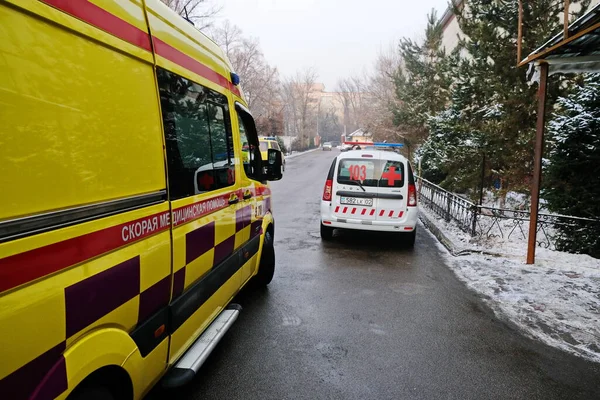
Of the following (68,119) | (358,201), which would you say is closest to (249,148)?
(68,119)

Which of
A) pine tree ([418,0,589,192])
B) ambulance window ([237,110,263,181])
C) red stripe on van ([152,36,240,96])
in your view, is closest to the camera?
red stripe on van ([152,36,240,96])

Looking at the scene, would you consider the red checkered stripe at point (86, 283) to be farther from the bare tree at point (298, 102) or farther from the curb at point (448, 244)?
the bare tree at point (298, 102)

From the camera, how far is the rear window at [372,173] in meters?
6.86

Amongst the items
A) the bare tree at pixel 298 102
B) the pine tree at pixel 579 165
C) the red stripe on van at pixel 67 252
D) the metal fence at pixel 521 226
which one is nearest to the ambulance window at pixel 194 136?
the red stripe on van at pixel 67 252

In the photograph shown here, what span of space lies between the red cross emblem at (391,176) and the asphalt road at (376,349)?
1.82m

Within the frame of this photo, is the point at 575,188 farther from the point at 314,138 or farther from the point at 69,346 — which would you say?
the point at 314,138

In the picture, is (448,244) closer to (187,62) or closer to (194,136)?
(194,136)

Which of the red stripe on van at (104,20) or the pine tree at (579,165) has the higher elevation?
the red stripe on van at (104,20)

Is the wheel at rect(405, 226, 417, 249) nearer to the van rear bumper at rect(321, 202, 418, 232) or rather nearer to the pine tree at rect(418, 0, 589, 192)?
the van rear bumper at rect(321, 202, 418, 232)

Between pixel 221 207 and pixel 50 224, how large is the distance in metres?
1.71

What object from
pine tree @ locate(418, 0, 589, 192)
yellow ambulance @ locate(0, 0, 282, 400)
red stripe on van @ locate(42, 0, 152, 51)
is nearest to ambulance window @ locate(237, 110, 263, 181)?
yellow ambulance @ locate(0, 0, 282, 400)

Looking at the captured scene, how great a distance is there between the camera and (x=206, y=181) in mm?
2908

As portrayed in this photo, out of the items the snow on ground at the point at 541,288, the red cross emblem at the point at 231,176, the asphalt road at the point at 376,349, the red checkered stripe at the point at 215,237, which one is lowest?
the snow on ground at the point at 541,288

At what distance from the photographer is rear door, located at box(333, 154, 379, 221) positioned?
22.5 ft
